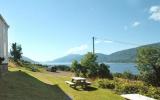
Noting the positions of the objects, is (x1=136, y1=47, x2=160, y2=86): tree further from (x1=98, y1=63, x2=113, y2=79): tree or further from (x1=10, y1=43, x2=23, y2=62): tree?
(x1=10, y1=43, x2=23, y2=62): tree

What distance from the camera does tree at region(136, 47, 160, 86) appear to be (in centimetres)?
4288

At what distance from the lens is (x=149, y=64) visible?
4553 cm

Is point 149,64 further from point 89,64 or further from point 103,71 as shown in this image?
point 89,64

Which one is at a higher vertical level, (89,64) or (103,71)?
(89,64)

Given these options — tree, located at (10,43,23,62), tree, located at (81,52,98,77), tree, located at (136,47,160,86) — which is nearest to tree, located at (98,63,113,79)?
tree, located at (81,52,98,77)

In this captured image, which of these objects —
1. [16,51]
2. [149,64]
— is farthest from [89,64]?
[16,51]

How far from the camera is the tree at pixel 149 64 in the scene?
141ft

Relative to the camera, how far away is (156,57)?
4612 centimetres

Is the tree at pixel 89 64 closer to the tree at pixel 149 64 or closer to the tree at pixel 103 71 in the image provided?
the tree at pixel 103 71

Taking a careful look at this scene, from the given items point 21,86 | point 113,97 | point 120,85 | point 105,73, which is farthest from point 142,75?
point 21,86

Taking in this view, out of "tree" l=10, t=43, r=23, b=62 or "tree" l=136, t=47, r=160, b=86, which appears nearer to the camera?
"tree" l=136, t=47, r=160, b=86

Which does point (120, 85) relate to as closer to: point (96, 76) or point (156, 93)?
point (156, 93)

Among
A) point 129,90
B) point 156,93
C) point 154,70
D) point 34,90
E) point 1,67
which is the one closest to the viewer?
point 34,90

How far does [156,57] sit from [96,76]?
40.0 feet
